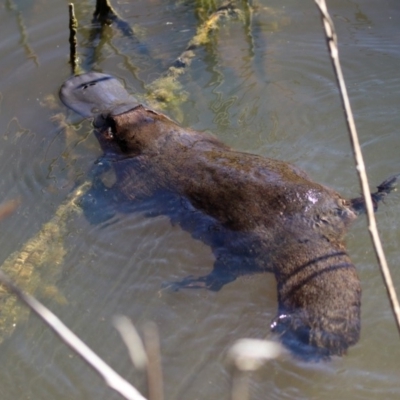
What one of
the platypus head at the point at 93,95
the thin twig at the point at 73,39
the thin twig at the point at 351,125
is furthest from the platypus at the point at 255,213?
the thin twig at the point at 351,125

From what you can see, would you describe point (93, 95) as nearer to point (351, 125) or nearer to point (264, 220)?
point (264, 220)

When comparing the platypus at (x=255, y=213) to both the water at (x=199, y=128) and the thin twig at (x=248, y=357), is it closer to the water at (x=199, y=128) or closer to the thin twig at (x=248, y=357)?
the thin twig at (x=248, y=357)

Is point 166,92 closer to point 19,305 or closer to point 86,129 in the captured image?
point 86,129

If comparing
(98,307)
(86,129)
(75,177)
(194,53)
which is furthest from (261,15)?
(98,307)

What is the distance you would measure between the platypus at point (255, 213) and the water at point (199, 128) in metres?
0.22

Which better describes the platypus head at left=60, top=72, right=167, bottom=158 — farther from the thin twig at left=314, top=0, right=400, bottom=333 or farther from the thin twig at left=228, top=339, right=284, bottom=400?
the thin twig at left=314, top=0, right=400, bottom=333

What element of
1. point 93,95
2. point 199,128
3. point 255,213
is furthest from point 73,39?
point 255,213

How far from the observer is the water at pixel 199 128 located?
11.1 ft

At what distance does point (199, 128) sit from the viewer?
4988 millimetres

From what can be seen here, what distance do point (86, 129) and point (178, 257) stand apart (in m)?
1.56

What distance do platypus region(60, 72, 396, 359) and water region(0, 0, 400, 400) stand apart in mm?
220

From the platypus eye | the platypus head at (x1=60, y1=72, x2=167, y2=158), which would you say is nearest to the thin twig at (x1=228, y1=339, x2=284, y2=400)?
the platypus head at (x1=60, y1=72, x2=167, y2=158)

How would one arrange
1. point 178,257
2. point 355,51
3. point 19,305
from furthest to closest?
point 355,51 → point 178,257 → point 19,305

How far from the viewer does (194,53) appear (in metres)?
5.73
